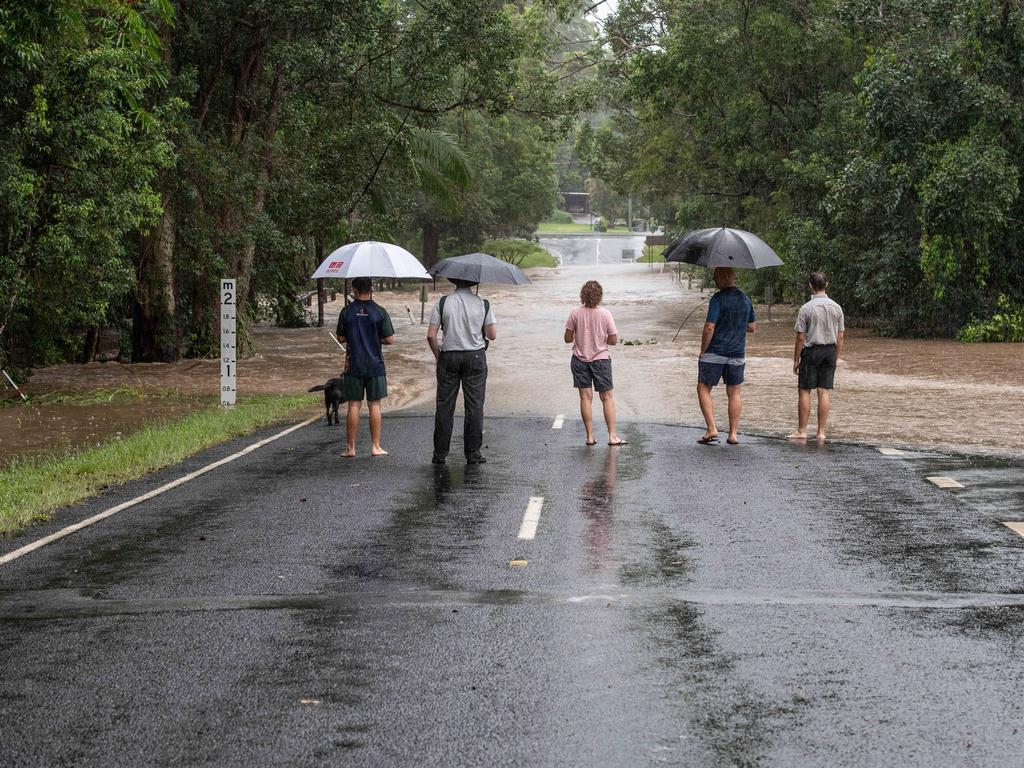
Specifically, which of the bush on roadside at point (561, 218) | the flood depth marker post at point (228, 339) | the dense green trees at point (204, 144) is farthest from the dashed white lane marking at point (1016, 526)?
the bush on roadside at point (561, 218)

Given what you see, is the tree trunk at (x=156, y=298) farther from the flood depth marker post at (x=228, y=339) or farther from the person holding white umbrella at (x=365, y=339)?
the person holding white umbrella at (x=365, y=339)

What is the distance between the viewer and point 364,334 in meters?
13.0

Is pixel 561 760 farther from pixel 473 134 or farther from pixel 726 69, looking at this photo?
pixel 473 134

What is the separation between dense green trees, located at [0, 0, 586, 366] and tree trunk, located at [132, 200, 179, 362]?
4cm

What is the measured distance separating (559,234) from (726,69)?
81.1m

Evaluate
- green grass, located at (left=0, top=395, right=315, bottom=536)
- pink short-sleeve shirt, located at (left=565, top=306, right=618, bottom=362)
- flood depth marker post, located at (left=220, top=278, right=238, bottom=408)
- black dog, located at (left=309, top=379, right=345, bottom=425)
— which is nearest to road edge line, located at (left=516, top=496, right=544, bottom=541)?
pink short-sleeve shirt, located at (left=565, top=306, right=618, bottom=362)

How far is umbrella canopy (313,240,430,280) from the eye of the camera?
13461 millimetres

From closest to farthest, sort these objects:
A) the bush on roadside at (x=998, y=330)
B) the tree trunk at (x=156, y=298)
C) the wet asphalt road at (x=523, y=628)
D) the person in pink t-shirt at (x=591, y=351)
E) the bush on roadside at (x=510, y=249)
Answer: the wet asphalt road at (x=523, y=628)
the person in pink t-shirt at (x=591, y=351)
the tree trunk at (x=156, y=298)
the bush on roadside at (x=998, y=330)
the bush on roadside at (x=510, y=249)

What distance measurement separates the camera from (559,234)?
118 meters

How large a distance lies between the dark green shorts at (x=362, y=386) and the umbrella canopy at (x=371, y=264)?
103cm

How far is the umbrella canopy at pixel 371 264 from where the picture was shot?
44.2ft

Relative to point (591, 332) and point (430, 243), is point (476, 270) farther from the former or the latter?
point (430, 243)

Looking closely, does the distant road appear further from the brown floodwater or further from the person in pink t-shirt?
the person in pink t-shirt

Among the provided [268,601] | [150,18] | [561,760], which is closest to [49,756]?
[561,760]
